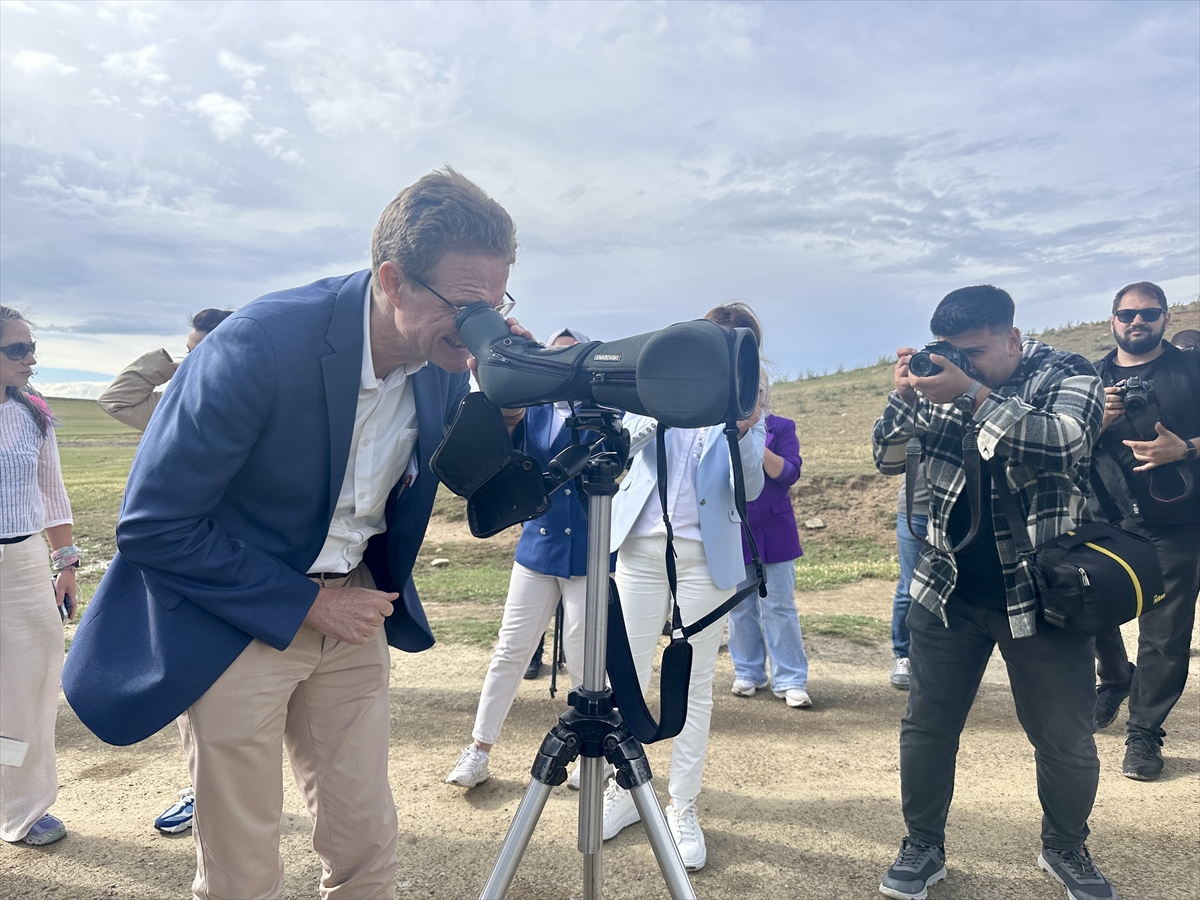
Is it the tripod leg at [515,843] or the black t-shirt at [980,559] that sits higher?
the black t-shirt at [980,559]

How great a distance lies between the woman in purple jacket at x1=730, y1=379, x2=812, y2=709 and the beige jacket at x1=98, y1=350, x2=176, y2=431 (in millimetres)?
3434

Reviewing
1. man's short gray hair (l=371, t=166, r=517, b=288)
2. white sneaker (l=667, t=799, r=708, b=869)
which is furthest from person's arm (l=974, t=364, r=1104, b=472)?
white sneaker (l=667, t=799, r=708, b=869)

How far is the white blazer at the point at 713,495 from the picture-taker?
333cm

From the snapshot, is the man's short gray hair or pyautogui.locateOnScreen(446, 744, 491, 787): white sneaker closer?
the man's short gray hair

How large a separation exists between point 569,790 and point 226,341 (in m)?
2.78

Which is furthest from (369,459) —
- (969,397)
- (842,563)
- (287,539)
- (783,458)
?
(842,563)

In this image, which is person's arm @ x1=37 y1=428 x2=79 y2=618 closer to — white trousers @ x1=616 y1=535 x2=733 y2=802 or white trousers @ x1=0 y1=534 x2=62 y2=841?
white trousers @ x1=0 y1=534 x2=62 y2=841

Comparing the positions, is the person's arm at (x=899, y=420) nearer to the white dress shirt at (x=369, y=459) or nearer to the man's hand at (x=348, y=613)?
the white dress shirt at (x=369, y=459)

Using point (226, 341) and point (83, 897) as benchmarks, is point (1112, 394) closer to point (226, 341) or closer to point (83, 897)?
point (226, 341)

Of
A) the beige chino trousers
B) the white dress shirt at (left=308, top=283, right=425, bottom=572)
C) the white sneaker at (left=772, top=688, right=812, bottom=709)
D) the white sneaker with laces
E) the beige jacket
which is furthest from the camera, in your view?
the white sneaker with laces

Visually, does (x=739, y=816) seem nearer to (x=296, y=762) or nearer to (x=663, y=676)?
(x=663, y=676)

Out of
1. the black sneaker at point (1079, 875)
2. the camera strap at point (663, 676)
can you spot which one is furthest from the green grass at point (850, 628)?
the camera strap at point (663, 676)

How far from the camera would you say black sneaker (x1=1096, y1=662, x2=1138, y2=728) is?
4.58 metres

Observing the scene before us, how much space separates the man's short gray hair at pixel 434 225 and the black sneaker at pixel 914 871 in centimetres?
269
